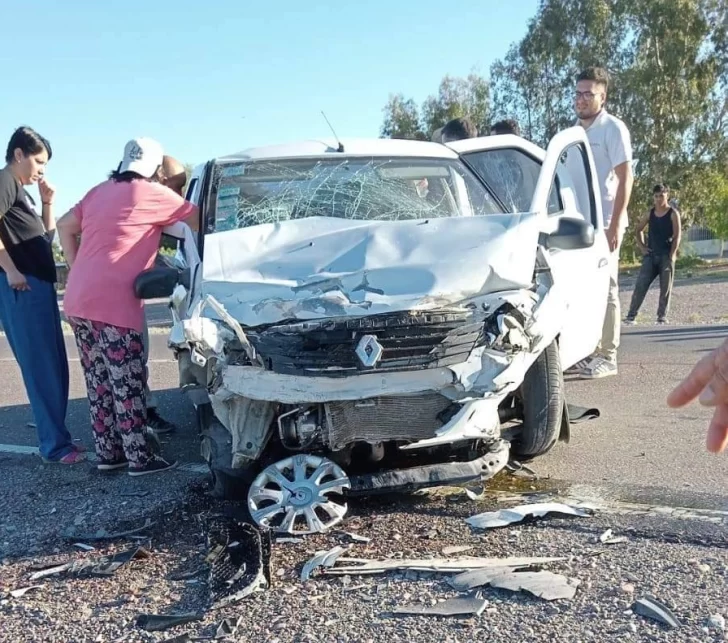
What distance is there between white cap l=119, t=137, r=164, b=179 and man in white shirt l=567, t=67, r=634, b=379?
362 centimetres

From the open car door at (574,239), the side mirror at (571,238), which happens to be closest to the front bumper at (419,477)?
the open car door at (574,239)

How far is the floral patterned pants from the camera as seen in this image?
4539 mm

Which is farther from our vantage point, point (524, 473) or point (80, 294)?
point (80, 294)

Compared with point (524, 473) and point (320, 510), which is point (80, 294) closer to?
point (320, 510)

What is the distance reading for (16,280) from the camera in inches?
187

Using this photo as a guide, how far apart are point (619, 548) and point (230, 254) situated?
229cm

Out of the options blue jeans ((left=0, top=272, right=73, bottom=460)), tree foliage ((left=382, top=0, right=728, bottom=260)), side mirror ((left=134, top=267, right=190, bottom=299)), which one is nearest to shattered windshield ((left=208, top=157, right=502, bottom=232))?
side mirror ((left=134, top=267, right=190, bottom=299))

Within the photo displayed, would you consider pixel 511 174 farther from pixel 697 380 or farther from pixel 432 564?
pixel 697 380

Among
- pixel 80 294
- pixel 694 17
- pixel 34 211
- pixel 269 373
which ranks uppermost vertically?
pixel 694 17

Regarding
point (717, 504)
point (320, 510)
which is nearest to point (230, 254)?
point (320, 510)

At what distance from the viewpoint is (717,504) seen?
3.60m

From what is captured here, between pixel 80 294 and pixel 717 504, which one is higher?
pixel 80 294

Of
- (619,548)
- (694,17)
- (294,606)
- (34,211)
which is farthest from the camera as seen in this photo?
(694,17)

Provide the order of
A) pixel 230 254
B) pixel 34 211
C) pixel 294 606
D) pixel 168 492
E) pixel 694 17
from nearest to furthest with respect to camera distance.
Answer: pixel 294 606 < pixel 230 254 < pixel 168 492 < pixel 34 211 < pixel 694 17
